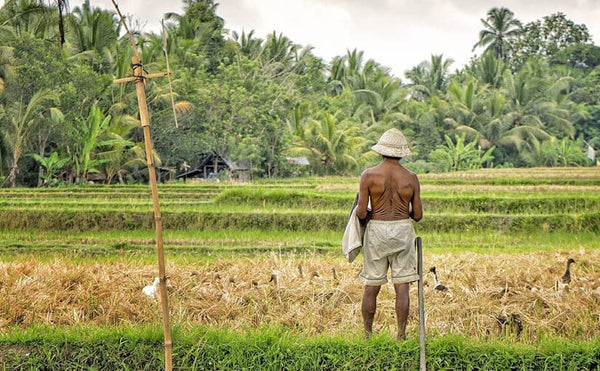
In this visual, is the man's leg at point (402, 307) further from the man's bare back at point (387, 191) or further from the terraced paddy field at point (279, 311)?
the man's bare back at point (387, 191)

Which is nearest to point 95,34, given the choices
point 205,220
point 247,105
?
point 247,105

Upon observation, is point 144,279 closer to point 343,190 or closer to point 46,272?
point 46,272

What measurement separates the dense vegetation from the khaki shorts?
3473 millimetres

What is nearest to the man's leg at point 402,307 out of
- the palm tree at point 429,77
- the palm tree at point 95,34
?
the palm tree at point 95,34

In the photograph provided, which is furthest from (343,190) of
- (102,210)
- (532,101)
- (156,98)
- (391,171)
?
(532,101)

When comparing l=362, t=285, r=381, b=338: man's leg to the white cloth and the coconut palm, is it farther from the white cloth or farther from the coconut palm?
the coconut palm

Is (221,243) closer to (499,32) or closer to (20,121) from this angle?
(20,121)

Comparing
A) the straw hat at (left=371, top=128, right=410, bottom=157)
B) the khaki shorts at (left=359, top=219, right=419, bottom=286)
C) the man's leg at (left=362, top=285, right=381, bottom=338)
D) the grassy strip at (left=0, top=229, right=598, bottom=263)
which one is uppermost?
the straw hat at (left=371, top=128, right=410, bottom=157)

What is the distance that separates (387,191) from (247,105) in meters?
20.9

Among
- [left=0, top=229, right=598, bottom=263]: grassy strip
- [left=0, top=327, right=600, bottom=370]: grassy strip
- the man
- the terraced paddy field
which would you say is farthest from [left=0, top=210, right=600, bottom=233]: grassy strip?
[left=0, top=327, right=600, bottom=370]: grassy strip

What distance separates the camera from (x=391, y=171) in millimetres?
4430

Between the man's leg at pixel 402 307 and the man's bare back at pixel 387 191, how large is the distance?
0.45 m

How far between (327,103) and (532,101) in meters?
11.7

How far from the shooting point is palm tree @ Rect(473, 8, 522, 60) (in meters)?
43.8
